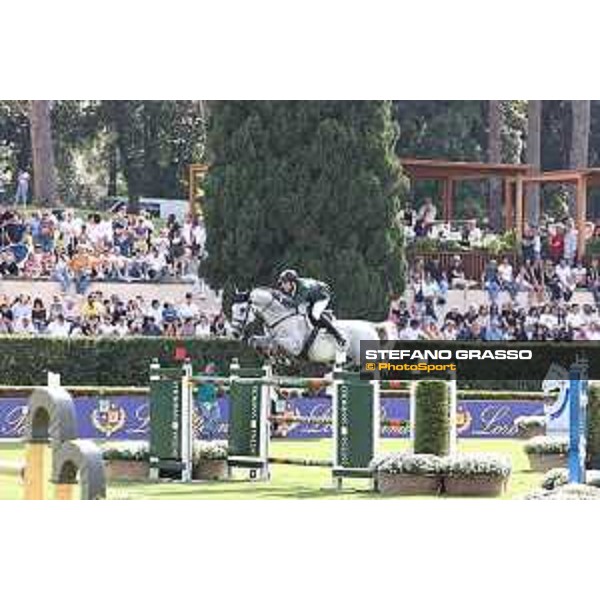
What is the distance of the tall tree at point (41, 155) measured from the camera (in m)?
35.2

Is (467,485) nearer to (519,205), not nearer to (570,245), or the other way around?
(570,245)

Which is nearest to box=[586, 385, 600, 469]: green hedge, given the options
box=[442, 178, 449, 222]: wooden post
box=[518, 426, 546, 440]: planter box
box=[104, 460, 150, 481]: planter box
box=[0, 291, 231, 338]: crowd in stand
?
box=[104, 460, 150, 481]: planter box

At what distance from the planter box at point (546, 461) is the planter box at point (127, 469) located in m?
4.61

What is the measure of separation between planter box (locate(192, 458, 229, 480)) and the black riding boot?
913cm

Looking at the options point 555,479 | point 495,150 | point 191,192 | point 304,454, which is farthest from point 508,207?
point 555,479

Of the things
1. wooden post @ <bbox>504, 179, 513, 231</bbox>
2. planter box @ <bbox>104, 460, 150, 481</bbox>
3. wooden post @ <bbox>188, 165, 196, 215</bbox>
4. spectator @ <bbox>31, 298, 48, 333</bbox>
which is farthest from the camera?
wooden post @ <bbox>504, 179, 513, 231</bbox>

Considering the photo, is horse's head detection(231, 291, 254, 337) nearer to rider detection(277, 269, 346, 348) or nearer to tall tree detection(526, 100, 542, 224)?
rider detection(277, 269, 346, 348)

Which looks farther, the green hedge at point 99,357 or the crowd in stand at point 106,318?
the crowd in stand at point 106,318

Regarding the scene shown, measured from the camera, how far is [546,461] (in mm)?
21312

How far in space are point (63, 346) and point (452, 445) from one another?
45.4 ft

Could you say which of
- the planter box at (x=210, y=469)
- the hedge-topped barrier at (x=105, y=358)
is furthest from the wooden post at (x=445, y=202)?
the planter box at (x=210, y=469)

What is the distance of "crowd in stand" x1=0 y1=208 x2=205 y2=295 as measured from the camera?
31984 mm

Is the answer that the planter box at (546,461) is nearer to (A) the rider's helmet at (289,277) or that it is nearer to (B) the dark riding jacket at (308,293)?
(A) the rider's helmet at (289,277)

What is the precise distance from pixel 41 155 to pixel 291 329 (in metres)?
8.53
